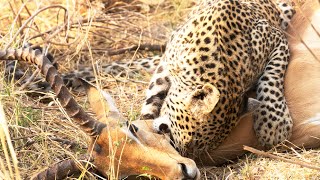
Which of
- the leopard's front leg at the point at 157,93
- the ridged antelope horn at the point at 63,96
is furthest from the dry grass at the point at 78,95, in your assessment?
the ridged antelope horn at the point at 63,96

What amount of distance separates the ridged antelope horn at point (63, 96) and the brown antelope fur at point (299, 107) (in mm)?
1118

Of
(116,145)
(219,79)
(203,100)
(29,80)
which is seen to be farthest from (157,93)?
(116,145)

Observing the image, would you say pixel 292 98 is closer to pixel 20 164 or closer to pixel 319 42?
pixel 319 42

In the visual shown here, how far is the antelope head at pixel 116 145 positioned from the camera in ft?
13.0

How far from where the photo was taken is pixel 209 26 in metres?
5.02

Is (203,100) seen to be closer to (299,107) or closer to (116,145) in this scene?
(116,145)

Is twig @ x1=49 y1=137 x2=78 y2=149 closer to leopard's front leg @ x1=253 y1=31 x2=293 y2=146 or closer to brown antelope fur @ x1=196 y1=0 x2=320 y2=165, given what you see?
brown antelope fur @ x1=196 y1=0 x2=320 y2=165

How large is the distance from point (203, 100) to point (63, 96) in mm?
1044

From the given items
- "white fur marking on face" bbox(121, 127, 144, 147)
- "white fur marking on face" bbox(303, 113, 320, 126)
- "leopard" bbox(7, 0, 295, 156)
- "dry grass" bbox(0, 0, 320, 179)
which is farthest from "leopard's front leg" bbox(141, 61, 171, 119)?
"white fur marking on face" bbox(303, 113, 320, 126)

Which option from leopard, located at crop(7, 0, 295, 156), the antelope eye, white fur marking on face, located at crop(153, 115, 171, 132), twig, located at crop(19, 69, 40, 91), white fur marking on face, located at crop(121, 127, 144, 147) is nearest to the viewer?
white fur marking on face, located at crop(121, 127, 144, 147)

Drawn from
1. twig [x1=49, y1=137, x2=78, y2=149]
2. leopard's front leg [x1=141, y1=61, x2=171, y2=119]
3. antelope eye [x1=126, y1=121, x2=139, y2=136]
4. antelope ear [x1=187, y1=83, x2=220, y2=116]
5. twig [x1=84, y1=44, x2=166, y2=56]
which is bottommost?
twig [x1=49, y1=137, x2=78, y2=149]

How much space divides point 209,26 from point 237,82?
0.49 meters

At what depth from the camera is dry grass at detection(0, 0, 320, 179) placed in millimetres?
4539

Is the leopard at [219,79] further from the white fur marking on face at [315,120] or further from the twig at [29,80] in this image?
the twig at [29,80]
